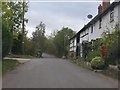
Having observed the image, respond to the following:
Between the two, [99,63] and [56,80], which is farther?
[99,63]

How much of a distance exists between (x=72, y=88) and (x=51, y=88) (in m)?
0.92

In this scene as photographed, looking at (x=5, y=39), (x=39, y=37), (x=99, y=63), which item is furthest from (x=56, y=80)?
(x=39, y=37)

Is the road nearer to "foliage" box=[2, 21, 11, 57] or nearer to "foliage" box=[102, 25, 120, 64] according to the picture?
"foliage" box=[102, 25, 120, 64]

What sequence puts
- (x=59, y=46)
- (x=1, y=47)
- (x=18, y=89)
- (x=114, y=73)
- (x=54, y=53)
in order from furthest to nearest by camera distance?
(x=54, y=53)
(x=59, y=46)
(x=1, y=47)
(x=114, y=73)
(x=18, y=89)

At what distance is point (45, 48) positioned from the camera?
127938mm

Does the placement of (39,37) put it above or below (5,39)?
above

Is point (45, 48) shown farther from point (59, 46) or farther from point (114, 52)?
point (114, 52)

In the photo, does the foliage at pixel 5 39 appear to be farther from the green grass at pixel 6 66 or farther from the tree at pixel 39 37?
the tree at pixel 39 37

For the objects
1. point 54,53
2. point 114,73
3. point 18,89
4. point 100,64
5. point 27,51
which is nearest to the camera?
point 18,89

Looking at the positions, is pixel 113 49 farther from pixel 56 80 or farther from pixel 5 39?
pixel 5 39

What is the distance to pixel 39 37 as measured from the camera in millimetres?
128875

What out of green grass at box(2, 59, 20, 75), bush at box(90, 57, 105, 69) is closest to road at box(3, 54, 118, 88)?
green grass at box(2, 59, 20, 75)

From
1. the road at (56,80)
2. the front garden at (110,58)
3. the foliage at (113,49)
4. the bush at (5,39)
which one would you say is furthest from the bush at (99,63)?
the bush at (5,39)

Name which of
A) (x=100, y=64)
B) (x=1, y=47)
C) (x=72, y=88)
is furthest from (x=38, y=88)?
(x=1, y=47)
